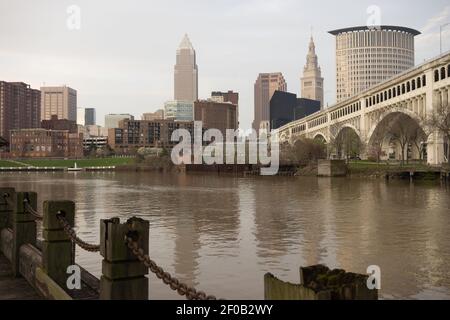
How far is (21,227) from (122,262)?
5491 mm

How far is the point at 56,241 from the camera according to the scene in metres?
8.66

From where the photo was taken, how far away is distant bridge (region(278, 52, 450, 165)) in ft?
260

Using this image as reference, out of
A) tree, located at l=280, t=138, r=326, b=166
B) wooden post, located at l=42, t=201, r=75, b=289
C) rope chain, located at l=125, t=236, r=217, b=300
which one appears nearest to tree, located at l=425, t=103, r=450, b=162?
tree, located at l=280, t=138, r=326, b=166

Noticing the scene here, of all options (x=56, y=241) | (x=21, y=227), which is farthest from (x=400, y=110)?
(x=56, y=241)

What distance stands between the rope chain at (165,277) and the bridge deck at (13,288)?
11.9ft

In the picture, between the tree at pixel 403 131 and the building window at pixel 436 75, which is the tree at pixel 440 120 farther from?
the tree at pixel 403 131

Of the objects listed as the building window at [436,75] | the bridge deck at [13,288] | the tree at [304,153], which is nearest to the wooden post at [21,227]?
the bridge deck at [13,288]

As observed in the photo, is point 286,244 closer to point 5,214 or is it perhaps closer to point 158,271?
point 5,214

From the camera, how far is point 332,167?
3253 inches

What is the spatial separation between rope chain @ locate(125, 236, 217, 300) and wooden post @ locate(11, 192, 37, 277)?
5256mm

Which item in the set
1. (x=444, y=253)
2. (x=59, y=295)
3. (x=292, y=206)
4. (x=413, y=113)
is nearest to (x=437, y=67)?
(x=413, y=113)

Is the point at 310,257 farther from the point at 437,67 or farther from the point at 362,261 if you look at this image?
the point at 437,67

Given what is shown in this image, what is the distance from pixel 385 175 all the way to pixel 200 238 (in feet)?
199

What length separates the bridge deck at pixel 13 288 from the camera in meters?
8.82
